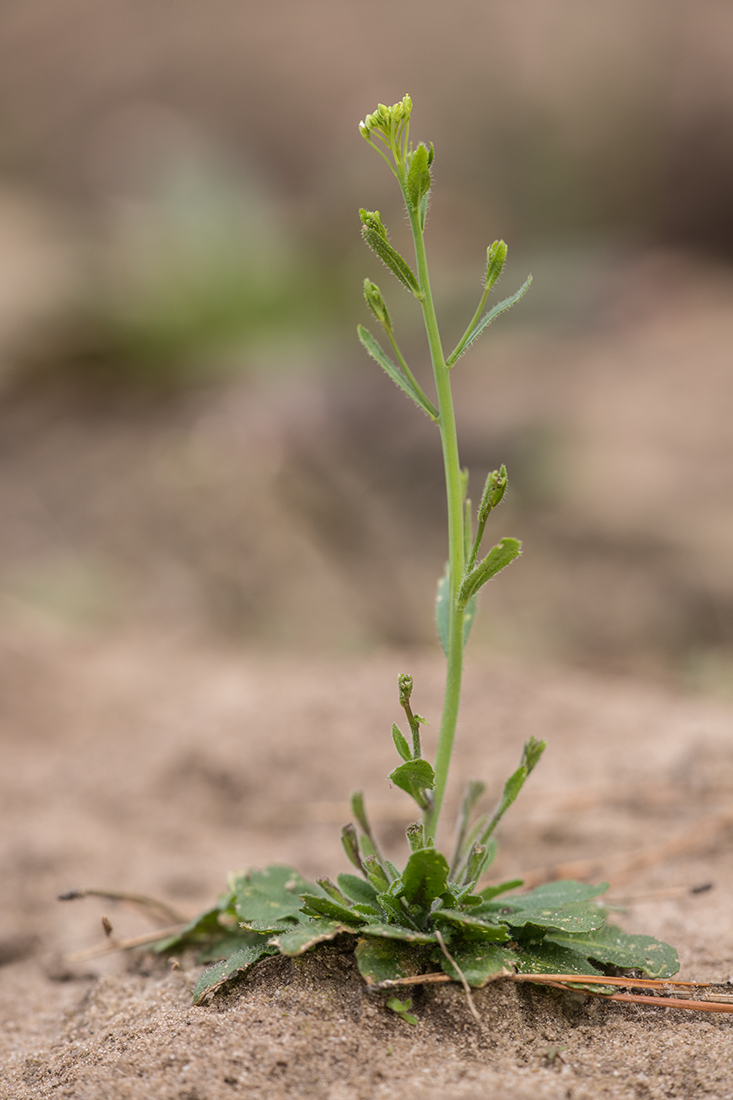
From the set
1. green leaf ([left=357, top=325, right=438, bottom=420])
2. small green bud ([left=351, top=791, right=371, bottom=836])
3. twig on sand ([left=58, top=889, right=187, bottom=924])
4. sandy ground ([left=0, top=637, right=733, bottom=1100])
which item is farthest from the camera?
twig on sand ([left=58, top=889, right=187, bottom=924])

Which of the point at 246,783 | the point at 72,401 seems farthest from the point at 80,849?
the point at 72,401

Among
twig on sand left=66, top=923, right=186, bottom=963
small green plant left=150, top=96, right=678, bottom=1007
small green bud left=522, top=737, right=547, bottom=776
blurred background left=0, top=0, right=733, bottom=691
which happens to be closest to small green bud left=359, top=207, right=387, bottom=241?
small green plant left=150, top=96, right=678, bottom=1007

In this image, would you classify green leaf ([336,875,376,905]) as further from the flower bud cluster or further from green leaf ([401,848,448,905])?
the flower bud cluster

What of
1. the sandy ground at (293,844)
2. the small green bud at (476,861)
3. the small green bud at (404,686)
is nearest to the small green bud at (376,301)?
the small green bud at (404,686)

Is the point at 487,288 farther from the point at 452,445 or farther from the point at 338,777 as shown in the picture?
the point at 338,777

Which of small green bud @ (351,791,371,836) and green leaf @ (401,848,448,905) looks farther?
small green bud @ (351,791,371,836)

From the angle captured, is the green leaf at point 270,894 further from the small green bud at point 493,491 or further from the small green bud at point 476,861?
the small green bud at point 493,491
